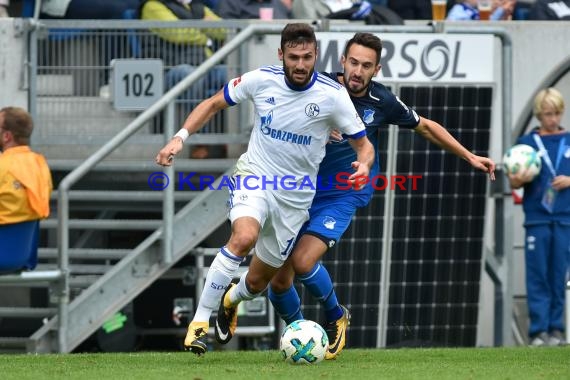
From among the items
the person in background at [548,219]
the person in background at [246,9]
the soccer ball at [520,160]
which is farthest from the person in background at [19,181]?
the person in background at [548,219]

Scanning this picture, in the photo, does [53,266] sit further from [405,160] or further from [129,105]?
[405,160]

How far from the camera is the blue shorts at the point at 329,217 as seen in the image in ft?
34.8

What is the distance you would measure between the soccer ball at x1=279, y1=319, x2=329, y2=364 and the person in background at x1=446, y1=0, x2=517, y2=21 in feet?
19.8

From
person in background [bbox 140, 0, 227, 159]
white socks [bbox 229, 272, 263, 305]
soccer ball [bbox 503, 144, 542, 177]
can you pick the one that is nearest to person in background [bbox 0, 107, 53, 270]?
person in background [bbox 140, 0, 227, 159]

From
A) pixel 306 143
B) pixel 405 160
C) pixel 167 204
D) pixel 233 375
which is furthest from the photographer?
pixel 405 160

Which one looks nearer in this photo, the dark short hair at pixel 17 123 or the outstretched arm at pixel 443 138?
the outstretched arm at pixel 443 138

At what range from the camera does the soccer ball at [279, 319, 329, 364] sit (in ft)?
32.8

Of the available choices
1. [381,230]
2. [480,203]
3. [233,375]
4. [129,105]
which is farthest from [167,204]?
[233,375]

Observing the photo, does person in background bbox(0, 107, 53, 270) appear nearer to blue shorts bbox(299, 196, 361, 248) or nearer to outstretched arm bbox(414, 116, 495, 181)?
blue shorts bbox(299, 196, 361, 248)

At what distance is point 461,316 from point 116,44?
13.1 feet

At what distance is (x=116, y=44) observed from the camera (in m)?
13.6

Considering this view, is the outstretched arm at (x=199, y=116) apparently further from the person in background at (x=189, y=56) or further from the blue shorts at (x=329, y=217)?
the person in background at (x=189, y=56)

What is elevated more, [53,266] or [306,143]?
[306,143]

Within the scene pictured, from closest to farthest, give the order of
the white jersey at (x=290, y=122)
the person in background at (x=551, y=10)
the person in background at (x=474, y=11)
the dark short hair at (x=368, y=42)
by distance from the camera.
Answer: the white jersey at (x=290, y=122)
the dark short hair at (x=368, y=42)
the person in background at (x=474, y=11)
the person in background at (x=551, y=10)
